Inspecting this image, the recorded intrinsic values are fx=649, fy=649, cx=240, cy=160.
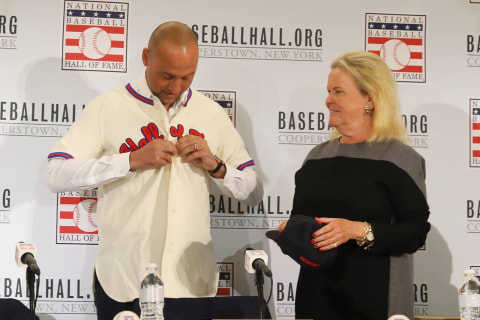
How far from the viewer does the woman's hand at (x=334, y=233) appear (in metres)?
2.30

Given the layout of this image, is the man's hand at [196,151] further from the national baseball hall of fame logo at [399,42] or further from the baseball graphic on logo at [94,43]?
the national baseball hall of fame logo at [399,42]

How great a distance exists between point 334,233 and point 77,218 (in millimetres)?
1453

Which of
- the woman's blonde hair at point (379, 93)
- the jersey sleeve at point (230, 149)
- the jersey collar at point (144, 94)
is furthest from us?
the jersey sleeve at point (230, 149)

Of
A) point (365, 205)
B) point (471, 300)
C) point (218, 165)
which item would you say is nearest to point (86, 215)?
point (218, 165)

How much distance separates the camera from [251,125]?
331cm

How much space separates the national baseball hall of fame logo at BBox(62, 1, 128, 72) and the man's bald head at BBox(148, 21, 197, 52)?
634 millimetres

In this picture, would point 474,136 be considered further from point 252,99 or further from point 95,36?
point 95,36

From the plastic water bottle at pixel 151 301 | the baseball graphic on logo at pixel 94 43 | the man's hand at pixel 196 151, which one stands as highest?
the baseball graphic on logo at pixel 94 43

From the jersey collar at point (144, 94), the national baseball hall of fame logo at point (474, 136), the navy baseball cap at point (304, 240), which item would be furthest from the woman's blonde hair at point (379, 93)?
the national baseball hall of fame logo at point (474, 136)

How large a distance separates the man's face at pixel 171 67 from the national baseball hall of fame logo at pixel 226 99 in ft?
1.93

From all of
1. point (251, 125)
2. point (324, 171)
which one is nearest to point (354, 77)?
point (324, 171)

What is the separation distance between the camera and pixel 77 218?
3.21m

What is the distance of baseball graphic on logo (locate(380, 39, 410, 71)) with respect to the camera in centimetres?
339

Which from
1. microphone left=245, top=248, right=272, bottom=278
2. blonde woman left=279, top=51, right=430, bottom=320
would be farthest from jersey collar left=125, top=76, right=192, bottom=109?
microphone left=245, top=248, right=272, bottom=278
